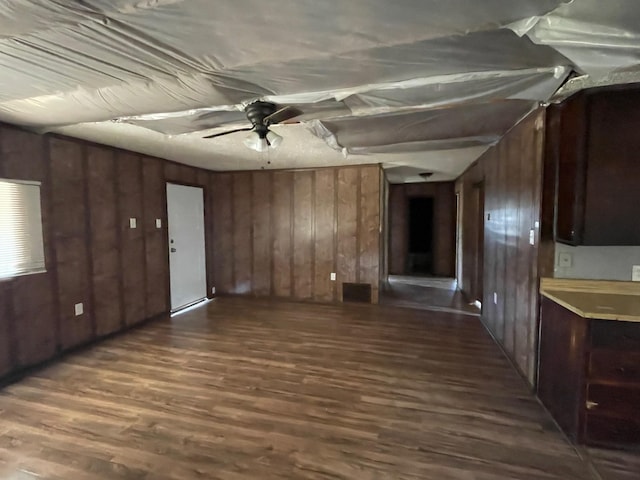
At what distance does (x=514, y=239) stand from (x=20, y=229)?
14.4 ft

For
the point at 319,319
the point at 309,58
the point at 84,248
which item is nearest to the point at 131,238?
the point at 84,248

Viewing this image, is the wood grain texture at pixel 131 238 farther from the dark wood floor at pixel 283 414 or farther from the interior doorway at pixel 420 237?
the interior doorway at pixel 420 237

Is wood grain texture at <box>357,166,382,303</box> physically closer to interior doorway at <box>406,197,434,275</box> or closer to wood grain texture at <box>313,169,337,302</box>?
wood grain texture at <box>313,169,337,302</box>

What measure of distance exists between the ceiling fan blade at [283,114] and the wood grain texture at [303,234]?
2.93 m

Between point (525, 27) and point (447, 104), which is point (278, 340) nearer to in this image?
point (447, 104)

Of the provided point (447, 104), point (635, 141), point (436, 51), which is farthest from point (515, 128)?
point (436, 51)

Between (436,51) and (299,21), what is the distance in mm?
642

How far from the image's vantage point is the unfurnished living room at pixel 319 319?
52.6 inches

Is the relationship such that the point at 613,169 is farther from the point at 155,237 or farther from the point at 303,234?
the point at 155,237

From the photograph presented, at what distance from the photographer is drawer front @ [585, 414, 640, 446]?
188 cm

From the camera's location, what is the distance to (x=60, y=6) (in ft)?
3.62

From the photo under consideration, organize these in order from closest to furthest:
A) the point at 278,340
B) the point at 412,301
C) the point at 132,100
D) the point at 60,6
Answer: the point at 60,6
the point at 132,100
the point at 278,340
the point at 412,301

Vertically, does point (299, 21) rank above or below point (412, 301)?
above

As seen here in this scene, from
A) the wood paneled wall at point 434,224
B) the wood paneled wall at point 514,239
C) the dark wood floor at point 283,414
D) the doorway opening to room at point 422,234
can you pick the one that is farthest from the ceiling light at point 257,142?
the wood paneled wall at point 434,224
